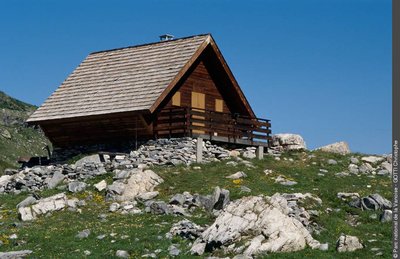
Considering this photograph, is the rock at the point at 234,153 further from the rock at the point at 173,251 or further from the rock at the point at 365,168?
the rock at the point at 173,251

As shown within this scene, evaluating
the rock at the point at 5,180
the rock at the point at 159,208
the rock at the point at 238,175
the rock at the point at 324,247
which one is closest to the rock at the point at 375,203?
the rock at the point at 324,247

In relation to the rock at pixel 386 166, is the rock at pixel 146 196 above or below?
below

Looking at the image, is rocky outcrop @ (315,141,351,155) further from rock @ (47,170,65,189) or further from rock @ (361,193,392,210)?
rock @ (47,170,65,189)

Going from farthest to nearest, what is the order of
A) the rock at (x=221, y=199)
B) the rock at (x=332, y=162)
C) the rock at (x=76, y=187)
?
the rock at (x=332, y=162) → the rock at (x=76, y=187) → the rock at (x=221, y=199)

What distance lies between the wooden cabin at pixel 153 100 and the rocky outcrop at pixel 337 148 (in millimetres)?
3481

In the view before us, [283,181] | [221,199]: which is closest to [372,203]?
[221,199]

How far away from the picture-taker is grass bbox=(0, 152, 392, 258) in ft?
81.3

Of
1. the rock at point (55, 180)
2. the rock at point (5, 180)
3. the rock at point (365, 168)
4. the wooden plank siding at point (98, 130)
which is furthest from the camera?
the wooden plank siding at point (98, 130)

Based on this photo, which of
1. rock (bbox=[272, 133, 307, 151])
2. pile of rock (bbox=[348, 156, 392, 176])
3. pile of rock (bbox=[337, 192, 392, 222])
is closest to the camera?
pile of rock (bbox=[337, 192, 392, 222])

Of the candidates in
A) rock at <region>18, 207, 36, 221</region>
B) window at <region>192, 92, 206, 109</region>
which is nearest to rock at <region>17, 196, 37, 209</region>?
rock at <region>18, 207, 36, 221</region>

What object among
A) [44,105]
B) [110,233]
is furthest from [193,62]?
[110,233]

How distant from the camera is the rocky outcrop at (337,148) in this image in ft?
147

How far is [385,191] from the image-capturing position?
33438 millimetres

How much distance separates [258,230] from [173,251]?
2493 mm
